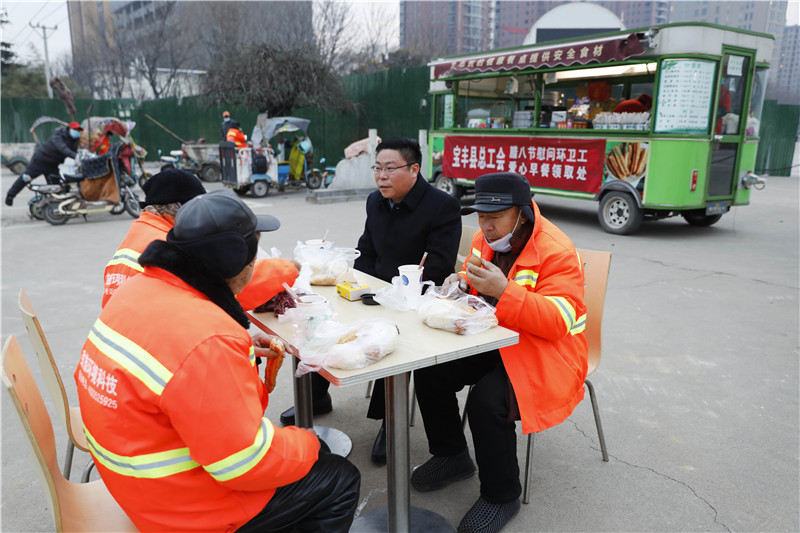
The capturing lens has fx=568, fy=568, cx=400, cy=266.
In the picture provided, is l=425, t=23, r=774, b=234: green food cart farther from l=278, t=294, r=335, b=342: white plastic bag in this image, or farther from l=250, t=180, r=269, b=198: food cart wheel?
l=278, t=294, r=335, b=342: white plastic bag

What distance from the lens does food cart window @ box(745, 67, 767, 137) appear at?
848 cm

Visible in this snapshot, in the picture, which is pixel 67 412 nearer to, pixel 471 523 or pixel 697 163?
pixel 471 523

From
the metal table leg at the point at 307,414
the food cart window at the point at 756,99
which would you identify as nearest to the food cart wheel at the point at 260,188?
the food cart window at the point at 756,99

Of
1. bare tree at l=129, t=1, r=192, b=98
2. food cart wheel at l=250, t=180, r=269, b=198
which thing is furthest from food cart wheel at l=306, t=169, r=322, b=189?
bare tree at l=129, t=1, r=192, b=98

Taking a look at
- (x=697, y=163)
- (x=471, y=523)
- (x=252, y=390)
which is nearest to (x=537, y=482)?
(x=471, y=523)

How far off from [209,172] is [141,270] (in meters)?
14.6

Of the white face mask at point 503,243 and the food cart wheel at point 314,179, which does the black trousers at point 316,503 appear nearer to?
the white face mask at point 503,243

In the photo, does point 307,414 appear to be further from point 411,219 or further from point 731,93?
point 731,93

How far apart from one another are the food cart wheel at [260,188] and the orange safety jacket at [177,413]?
11.8 m

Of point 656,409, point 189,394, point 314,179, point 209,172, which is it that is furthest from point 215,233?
point 209,172

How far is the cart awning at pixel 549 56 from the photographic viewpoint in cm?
782

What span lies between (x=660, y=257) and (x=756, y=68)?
3724 millimetres

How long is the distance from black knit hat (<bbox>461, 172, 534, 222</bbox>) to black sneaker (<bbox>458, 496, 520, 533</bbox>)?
1217mm

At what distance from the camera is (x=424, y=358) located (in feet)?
6.23
